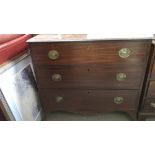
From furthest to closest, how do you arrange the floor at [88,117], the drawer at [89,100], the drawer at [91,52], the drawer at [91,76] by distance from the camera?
the floor at [88,117] → the drawer at [89,100] → the drawer at [91,76] → the drawer at [91,52]

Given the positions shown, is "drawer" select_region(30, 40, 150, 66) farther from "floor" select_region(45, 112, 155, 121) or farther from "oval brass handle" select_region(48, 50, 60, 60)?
"floor" select_region(45, 112, 155, 121)

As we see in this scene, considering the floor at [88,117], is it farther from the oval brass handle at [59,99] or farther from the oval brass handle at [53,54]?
the oval brass handle at [53,54]

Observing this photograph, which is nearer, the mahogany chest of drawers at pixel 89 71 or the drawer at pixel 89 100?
the mahogany chest of drawers at pixel 89 71

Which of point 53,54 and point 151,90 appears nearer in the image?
point 53,54

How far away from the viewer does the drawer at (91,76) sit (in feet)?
3.22

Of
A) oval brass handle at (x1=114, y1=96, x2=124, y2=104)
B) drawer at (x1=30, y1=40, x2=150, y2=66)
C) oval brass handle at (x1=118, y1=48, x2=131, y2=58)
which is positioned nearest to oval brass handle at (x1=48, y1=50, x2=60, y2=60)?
drawer at (x1=30, y1=40, x2=150, y2=66)

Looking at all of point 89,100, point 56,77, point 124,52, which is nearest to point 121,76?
point 124,52

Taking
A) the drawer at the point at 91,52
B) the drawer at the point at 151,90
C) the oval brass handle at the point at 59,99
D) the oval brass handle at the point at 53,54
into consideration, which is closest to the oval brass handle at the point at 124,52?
the drawer at the point at 91,52

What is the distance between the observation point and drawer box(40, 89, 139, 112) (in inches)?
43.3

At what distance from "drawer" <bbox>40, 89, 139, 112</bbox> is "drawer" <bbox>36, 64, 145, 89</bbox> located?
6 cm

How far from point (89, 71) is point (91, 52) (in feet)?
0.47

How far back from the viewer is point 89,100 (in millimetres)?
1147

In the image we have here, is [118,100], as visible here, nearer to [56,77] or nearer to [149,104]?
A: [149,104]
